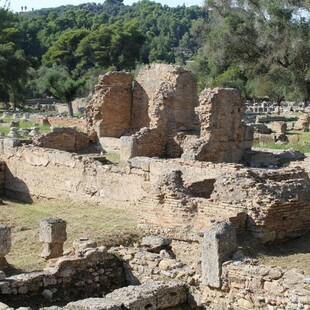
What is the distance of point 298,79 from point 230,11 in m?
8.21

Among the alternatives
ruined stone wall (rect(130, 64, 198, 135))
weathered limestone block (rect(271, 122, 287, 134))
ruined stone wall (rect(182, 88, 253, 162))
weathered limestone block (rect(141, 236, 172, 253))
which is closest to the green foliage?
weathered limestone block (rect(271, 122, 287, 134))

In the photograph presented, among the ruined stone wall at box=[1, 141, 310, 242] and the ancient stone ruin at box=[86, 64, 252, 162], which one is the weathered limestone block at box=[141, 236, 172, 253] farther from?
the ancient stone ruin at box=[86, 64, 252, 162]

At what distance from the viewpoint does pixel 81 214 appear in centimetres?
1544

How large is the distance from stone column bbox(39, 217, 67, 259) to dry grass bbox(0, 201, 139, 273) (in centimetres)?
21

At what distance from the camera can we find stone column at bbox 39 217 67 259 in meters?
11.4

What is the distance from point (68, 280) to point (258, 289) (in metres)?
2.64

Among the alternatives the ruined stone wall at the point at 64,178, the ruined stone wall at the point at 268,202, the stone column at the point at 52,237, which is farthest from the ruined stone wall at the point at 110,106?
the stone column at the point at 52,237

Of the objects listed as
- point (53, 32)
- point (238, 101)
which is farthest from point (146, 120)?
point (53, 32)

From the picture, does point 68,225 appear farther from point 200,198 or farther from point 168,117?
point 168,117

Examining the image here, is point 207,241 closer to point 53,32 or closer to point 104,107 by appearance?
point 104,107

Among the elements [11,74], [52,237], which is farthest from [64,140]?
[11,74]

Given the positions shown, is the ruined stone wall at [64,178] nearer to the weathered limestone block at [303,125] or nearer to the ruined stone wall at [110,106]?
the ruined stone wall at [110,106]

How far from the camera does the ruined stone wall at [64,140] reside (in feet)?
71.6

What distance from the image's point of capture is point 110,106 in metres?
24.8
